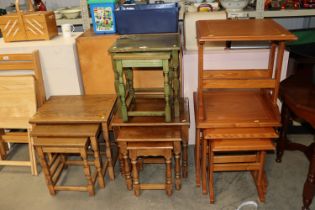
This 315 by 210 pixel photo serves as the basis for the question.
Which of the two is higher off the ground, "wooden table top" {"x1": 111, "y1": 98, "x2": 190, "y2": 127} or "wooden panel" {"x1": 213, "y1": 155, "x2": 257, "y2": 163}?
"wooden table top" {"x1": 111, "y1": 98, "x2": 190, "y2": 127}

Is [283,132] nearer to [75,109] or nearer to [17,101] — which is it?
[75,109]

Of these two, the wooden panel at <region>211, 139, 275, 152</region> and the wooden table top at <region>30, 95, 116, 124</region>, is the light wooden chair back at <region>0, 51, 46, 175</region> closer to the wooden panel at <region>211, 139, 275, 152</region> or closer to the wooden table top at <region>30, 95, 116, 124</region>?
the wooden table top at <region>30, 95, 116, 124</region>

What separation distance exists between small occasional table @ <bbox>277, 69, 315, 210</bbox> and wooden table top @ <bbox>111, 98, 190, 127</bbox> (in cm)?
63

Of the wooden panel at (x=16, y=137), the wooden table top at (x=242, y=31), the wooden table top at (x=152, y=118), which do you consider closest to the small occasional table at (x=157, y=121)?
the wooden table top at (x=152, y=118)

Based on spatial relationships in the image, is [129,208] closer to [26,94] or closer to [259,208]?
[259,208]

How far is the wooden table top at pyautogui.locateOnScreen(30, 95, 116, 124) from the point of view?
6.48ft

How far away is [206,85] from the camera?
1.79 meters

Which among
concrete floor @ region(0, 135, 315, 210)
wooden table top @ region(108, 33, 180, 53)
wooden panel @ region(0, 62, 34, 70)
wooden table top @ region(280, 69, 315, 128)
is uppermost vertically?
wooden table top @ region(108, 33, 180, 53)

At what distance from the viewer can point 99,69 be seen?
2.27 metres

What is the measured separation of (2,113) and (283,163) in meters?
2.13

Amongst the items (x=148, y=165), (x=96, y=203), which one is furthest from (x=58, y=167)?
(x=148, y=165)

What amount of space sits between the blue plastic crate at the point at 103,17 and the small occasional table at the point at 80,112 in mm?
490

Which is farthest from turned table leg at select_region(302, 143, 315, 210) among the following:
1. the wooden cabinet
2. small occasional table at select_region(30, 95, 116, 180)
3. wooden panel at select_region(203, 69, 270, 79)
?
small occasional table at select_region(30, 95, 116, 180)

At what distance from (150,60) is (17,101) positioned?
44.5 inches
